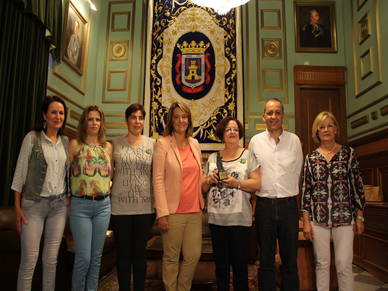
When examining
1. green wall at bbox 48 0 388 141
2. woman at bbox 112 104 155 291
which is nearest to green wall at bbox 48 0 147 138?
green wall at bbox 48 0 388 141

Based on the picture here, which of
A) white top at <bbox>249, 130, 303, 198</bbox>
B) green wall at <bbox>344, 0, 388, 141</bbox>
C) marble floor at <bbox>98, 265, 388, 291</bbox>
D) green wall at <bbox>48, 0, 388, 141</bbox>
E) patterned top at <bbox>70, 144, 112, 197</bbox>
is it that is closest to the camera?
patterned top at <bbox>70, 144, 112, 197</bbox>

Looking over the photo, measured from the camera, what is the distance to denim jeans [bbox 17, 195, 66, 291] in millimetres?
1706

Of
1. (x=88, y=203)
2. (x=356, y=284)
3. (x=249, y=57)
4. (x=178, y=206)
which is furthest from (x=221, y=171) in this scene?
(x=249, y=57)

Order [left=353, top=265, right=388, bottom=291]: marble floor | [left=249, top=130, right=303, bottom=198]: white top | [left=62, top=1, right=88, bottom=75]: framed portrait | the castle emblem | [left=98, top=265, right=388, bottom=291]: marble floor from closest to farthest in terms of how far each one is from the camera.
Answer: [left=249, top=130, right=303, bottom=198]: white top, [left=98, top=265, right=388, bottom=291]: marble floor, [left=353, top=265, right=388, bottom=291]: marble floor, [left=62, top=1, right=88, bottom=75]: framed portrait, the castle emblem

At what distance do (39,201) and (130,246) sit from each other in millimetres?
612

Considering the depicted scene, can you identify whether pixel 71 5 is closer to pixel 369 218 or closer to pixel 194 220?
pixel 194 220

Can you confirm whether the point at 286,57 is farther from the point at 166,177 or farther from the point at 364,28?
the point at 166,177

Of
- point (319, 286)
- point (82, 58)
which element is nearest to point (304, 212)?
point (319, 286)

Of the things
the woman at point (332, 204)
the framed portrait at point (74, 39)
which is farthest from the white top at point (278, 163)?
the framed portrait at point (74, 39)

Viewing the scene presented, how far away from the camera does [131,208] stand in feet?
6.07

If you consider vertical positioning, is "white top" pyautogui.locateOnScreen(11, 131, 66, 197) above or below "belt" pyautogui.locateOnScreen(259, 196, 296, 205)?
above

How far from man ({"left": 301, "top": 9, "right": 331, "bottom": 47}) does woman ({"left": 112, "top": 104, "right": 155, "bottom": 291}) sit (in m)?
4.09

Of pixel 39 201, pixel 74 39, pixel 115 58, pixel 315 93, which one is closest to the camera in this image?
pixel 39 201

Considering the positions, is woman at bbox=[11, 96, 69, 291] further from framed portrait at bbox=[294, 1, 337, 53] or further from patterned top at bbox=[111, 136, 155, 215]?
framed portrait at bbox=[294, 1, 337, 53]
